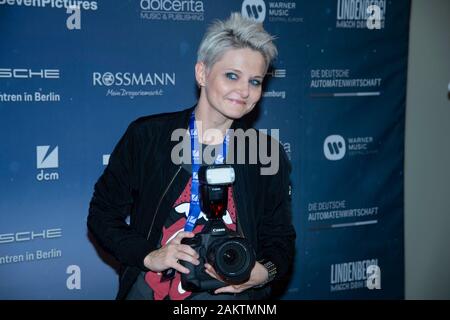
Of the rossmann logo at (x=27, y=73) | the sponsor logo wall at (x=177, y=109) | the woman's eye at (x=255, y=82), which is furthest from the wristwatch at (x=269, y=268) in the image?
the rossmann logo at (x=27, y=73)

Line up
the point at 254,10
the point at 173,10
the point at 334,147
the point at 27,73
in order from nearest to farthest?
1. the point at 27,73
2. the point at 173,10
3. the point at 254,10
4. the point at 334,147

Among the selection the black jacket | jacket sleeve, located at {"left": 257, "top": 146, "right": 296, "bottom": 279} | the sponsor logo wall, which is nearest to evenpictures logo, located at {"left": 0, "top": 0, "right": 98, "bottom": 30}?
the sponsor logo wall

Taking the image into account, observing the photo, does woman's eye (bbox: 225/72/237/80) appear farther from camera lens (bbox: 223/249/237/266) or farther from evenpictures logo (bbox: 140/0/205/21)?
evenpictures logo (bbox: 140/0/205/21)

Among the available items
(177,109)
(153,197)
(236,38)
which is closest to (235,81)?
(236,38)

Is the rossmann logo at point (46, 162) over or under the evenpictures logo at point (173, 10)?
under

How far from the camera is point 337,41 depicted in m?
3.26

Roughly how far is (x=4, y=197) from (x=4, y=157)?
181 millimetres

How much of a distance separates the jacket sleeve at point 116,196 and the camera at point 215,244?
0.80ft

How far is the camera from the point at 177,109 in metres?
2.90

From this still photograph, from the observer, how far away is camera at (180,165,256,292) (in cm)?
164

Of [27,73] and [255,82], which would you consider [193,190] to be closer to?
[255,82]

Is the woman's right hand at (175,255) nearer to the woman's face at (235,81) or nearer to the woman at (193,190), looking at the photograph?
the woman at (193,190)

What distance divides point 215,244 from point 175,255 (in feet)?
0.43

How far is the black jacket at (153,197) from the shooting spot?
1830 millimetres
